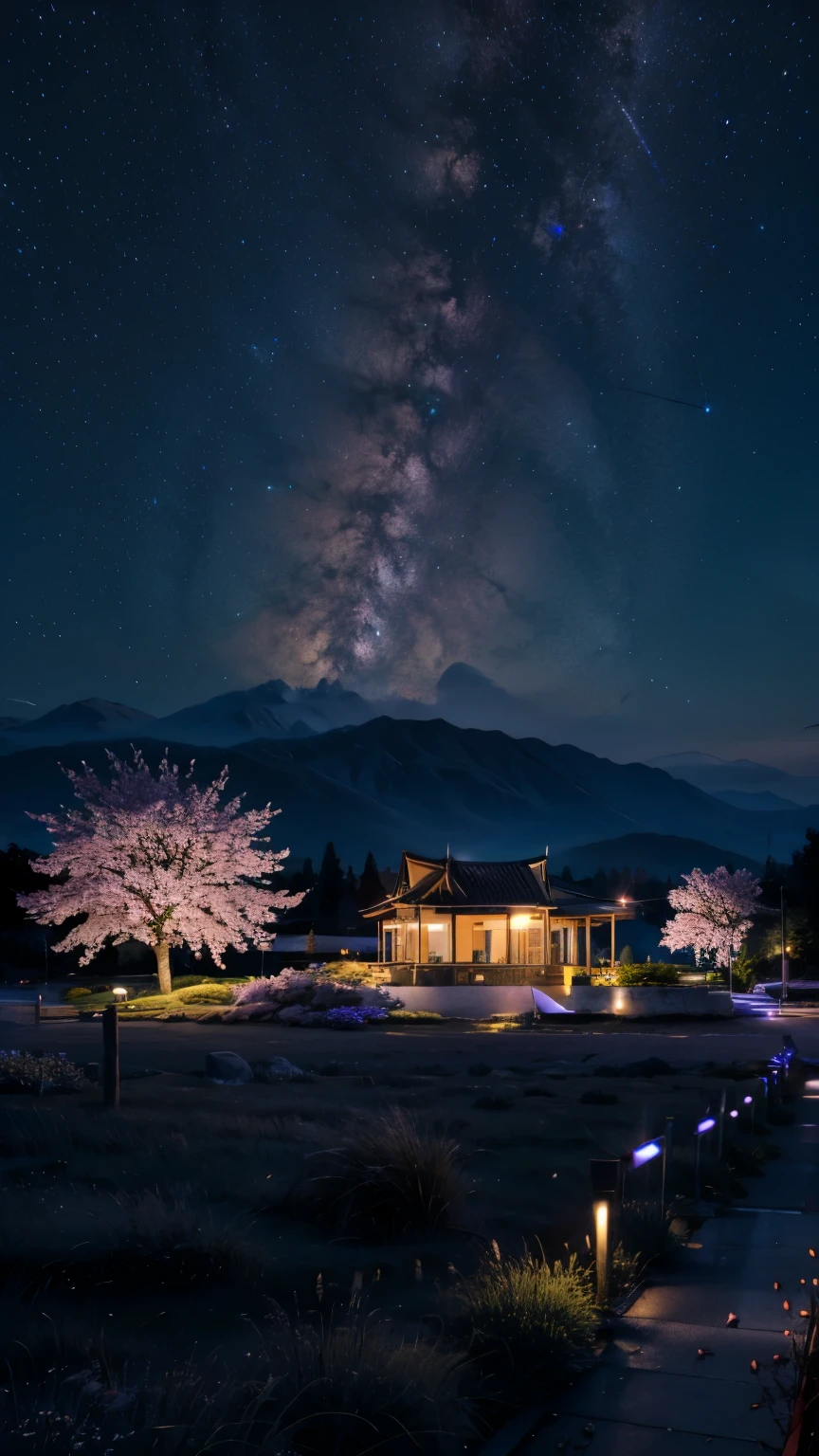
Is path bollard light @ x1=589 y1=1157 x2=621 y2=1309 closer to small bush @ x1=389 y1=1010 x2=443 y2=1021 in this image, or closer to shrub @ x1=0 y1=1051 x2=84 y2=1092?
shrub @ x1=0 y1=1051 x2=84 y2=1092

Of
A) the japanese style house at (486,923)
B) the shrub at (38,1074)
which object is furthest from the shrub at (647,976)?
the shrub at (38,1074)

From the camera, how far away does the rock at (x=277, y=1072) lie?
728 inches

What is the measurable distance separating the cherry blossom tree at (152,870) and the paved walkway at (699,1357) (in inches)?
1350

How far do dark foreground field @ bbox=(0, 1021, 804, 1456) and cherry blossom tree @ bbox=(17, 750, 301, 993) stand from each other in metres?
25.8

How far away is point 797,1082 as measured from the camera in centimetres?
2038

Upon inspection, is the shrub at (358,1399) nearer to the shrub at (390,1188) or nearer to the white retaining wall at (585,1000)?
the shrub at (390,1188)

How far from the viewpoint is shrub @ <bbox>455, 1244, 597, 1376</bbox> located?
564 centimetres

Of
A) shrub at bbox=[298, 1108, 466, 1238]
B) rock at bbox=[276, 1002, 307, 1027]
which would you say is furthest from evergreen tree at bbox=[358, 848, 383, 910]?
shrub at bbox=[298, 1108, 466, 1238]

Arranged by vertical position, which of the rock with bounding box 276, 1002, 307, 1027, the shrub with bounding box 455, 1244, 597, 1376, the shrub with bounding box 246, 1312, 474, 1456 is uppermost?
the shrub with bounding box 246, 1312, 474, 1456

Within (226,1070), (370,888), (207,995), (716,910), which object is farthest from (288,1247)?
(370,888)

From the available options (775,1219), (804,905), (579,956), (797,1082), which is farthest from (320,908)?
(775,1219)

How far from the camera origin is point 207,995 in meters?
41.0

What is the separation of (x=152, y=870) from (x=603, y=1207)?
123 ft

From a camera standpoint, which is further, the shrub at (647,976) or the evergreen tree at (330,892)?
the evergreen tree at (330,892)
